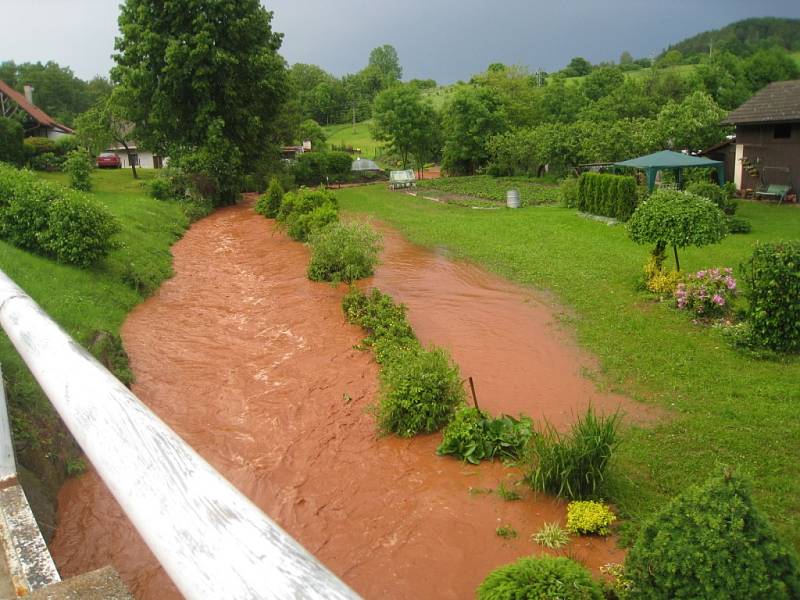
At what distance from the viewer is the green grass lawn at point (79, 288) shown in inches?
270

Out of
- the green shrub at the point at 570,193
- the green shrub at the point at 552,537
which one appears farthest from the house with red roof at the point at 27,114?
the green shrub at the point at 552,537

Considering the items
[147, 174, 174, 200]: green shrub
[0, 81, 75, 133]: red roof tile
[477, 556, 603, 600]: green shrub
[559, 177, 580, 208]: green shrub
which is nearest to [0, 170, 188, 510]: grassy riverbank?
[147, 174, 174, 200]: green shrub

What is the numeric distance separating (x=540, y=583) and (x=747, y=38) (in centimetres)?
10469

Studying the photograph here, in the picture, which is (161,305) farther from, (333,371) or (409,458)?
(409,458)

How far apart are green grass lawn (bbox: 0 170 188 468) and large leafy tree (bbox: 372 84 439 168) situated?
88.4 ft

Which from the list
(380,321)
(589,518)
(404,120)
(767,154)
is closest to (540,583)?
(589,518)

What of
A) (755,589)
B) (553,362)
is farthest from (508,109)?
(755,589)

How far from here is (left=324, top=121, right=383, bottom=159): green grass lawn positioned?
66.5m

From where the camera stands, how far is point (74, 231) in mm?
13352

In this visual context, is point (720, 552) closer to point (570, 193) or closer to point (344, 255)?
point (344, 255)

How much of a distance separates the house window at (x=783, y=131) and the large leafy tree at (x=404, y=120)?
27163 millimetres

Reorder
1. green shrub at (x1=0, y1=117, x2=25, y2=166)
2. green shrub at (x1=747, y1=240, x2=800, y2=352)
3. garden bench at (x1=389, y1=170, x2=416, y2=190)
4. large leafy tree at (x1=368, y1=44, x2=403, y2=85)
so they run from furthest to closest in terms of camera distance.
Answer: large leafy tree at (x1=368, y1=44, x2=403, y2=85)
garden bench at (x1=389, y1=170, x2=416, y2=190)
green shrub at (x1=0, y1=117, x2=25, y2=166)
green shrub at (x1=747, y1=240, x2=800, y2=352)

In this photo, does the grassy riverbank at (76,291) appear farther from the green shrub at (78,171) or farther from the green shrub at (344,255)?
the green shrub at (344,255)

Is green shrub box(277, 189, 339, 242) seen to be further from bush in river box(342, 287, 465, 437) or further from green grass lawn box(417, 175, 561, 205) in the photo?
bush in river box(342, 287, 465, 437)
